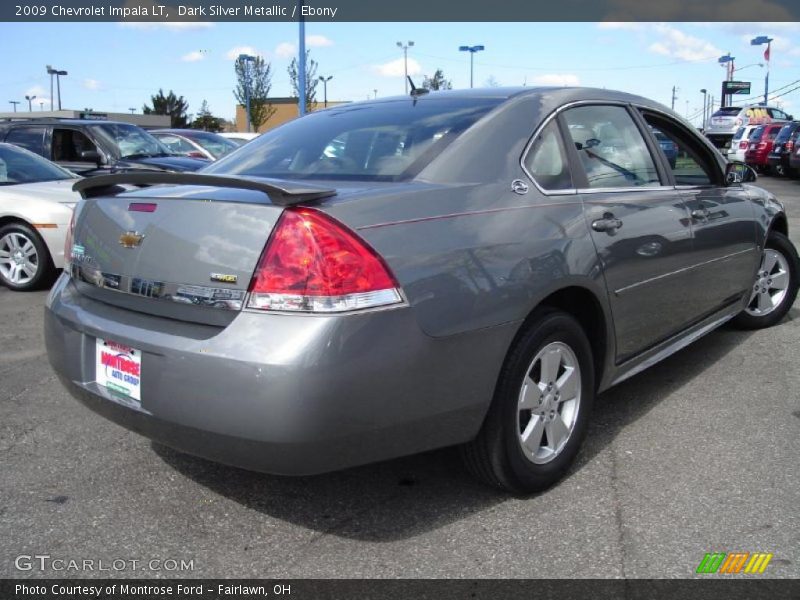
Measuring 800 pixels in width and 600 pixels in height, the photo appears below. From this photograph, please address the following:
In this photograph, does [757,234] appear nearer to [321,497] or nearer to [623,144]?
[623,144]

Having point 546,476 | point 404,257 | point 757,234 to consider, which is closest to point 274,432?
point 404,257

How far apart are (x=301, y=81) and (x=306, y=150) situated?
68.0 feet

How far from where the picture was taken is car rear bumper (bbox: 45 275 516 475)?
7.67 feet

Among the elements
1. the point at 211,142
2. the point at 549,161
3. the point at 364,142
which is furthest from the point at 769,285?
the point at 211,142

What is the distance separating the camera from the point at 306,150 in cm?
342

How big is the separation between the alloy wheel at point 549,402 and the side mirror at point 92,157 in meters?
8.44

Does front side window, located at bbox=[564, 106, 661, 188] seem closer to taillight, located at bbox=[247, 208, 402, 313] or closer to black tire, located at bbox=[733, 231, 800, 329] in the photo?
taillight, located at bbox=[247, 208, 402, 313]

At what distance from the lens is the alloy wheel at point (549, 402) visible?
3.00 meters

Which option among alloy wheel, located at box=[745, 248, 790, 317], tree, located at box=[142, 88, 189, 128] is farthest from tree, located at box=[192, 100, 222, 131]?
alloy wheel, located at box=[745, 248, 790, 317]

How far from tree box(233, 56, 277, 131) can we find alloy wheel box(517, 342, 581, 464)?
45008mm

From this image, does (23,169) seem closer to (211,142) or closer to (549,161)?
(549,161)

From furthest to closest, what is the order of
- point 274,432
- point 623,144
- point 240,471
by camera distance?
point 623,144 → point 240,471 → point 274,432

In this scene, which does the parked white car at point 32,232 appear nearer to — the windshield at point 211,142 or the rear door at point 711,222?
the rear door at point 711,222

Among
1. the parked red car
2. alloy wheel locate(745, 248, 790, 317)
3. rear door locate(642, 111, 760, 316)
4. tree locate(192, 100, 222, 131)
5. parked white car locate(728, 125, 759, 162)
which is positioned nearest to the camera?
rear door locate(642, 111, 760, 316)
